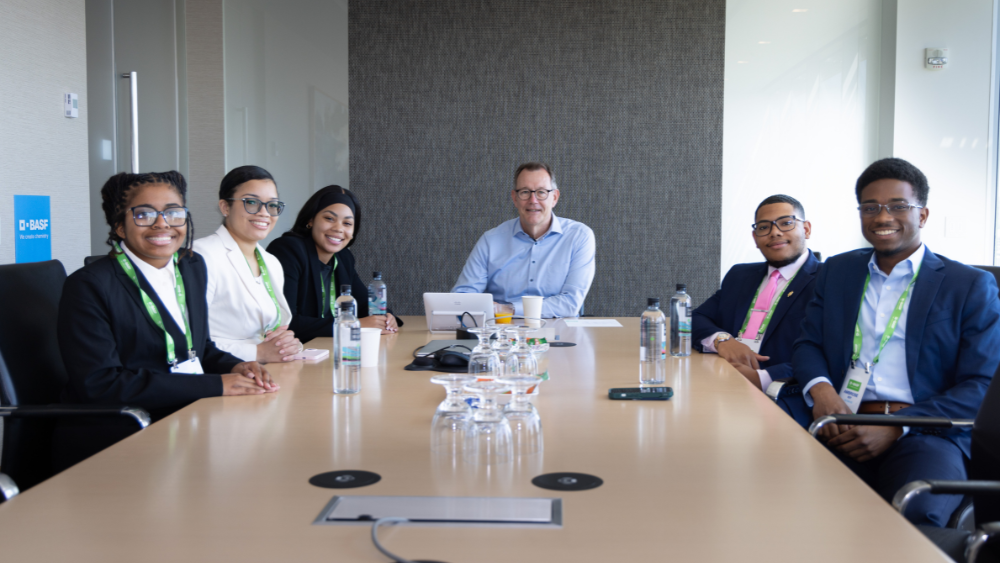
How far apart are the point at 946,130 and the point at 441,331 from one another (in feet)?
13.1

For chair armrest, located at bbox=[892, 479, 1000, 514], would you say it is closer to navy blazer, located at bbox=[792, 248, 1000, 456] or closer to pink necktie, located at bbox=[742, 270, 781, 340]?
navy blazer, located at bbox=[792, 248, 1000, 456]

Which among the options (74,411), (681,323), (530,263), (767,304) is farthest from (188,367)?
(530,263)

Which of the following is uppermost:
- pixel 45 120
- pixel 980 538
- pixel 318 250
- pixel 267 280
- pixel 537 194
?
pixel 45 120

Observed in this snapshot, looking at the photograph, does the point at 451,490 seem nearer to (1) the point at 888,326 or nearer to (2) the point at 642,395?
(2) the point at 642,395

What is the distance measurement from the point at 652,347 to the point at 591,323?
132cm

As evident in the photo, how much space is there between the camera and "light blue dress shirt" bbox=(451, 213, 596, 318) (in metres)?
4.08

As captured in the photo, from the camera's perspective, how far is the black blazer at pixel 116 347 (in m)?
1.97

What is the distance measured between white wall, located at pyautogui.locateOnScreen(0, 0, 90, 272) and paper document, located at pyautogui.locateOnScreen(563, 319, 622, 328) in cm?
260

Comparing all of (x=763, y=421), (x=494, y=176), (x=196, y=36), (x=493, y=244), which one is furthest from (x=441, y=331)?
(x=196, y=36)

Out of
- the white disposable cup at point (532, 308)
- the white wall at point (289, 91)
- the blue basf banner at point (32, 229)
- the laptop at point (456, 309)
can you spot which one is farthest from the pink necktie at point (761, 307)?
→ the blue basf banner at point (32, 229)

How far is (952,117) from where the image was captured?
509cm

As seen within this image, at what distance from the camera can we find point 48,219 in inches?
145

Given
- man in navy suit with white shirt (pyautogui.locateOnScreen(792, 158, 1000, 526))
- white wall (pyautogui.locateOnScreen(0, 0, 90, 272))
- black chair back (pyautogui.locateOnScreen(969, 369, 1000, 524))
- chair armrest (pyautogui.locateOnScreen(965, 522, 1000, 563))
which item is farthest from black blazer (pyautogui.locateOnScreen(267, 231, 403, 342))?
chair armrest (pyautogui.locateOnScreen(965, 522, 1000, 563))

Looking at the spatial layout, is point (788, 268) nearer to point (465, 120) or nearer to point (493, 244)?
point (493, 244)
